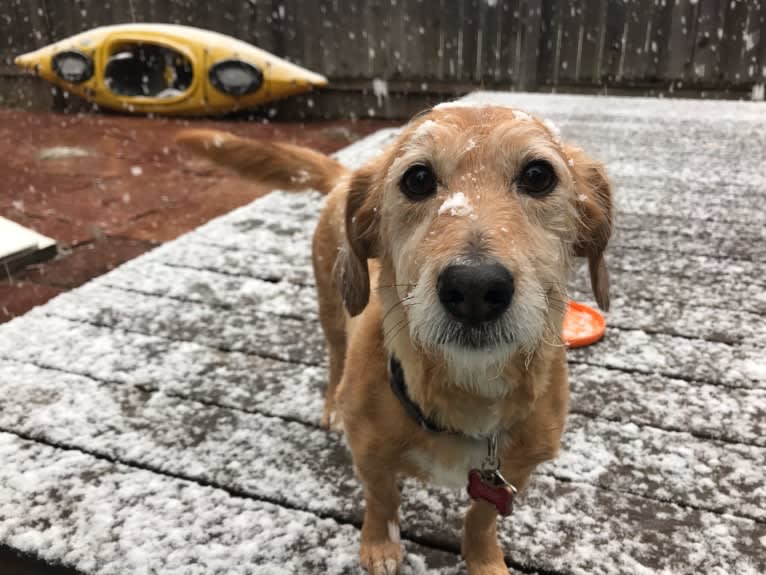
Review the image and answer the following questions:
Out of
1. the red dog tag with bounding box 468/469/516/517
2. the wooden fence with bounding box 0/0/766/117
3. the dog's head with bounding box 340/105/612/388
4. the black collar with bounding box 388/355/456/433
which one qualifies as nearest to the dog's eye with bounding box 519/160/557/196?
the dog's head with bounding box 340/105/612/388

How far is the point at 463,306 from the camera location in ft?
4.13

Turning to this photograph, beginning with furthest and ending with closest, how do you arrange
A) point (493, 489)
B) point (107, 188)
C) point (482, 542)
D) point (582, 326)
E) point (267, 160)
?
point (107, 188)
point (582, 326)
point (267, 160)
point (482, 542)
point (493, 489)

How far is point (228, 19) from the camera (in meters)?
9.66

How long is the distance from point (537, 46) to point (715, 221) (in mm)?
5723

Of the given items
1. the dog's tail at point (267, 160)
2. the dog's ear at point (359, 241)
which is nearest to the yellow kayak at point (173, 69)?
the dog's tail at point (267, 160)

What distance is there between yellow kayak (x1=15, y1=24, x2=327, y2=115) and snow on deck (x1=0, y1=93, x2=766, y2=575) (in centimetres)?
551

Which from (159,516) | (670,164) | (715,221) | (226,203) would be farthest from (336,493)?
(670,164)

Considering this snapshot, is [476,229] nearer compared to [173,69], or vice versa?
[476,229]

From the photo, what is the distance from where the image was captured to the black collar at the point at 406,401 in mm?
1553

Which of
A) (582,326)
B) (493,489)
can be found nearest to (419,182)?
(493,489)

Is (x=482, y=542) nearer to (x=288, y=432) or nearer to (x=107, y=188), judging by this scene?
(x=288, y=432)

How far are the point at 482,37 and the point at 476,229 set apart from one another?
8.51m

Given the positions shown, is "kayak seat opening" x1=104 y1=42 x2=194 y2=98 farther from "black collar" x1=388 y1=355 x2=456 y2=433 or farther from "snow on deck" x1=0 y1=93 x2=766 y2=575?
"black collar" x1=388 y1=355 x2=456 y2=433

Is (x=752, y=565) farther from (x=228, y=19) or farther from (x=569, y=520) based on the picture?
(x=228, y=19)
